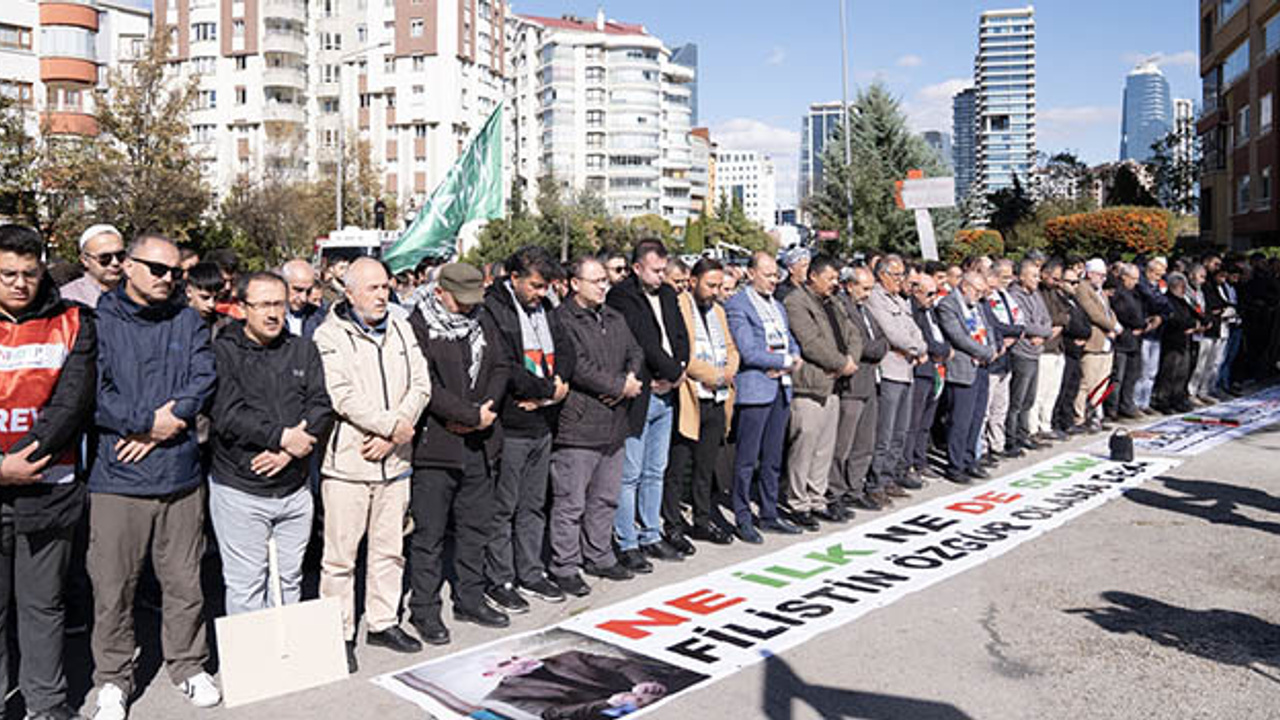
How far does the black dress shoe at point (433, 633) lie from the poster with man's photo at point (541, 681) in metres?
0.21

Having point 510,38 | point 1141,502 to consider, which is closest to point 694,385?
point 1141,502

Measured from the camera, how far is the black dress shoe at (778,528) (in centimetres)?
816

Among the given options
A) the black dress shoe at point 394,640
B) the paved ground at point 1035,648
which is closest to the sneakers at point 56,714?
the paved ground at point 1035,648

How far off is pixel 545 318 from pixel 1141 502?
223 inches

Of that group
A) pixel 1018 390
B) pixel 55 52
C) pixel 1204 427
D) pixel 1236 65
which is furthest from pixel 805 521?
pixel 55 52

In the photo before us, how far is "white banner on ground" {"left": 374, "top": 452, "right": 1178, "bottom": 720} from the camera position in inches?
198

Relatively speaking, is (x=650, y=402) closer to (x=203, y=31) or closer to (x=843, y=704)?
(x=843, y=704)

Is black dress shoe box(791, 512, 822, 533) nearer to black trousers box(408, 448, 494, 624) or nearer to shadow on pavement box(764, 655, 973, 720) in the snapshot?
black trousers box(408, 448, 494, 624)

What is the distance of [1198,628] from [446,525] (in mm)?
4323

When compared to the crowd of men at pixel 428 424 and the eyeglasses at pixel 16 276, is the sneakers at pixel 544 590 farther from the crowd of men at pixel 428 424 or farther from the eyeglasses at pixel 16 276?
the eyeglasses at pixel 16 276

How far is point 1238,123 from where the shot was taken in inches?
1709

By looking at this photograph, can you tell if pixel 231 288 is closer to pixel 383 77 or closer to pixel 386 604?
pixel 386 604

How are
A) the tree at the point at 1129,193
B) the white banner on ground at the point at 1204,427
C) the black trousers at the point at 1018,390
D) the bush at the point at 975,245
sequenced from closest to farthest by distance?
the black trousers at the point at 1018,390, the white banner on ground at the point at 1204,427, the bush at the point at 975,245, the tree at the point at 1129,193

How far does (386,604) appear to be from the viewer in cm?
575
